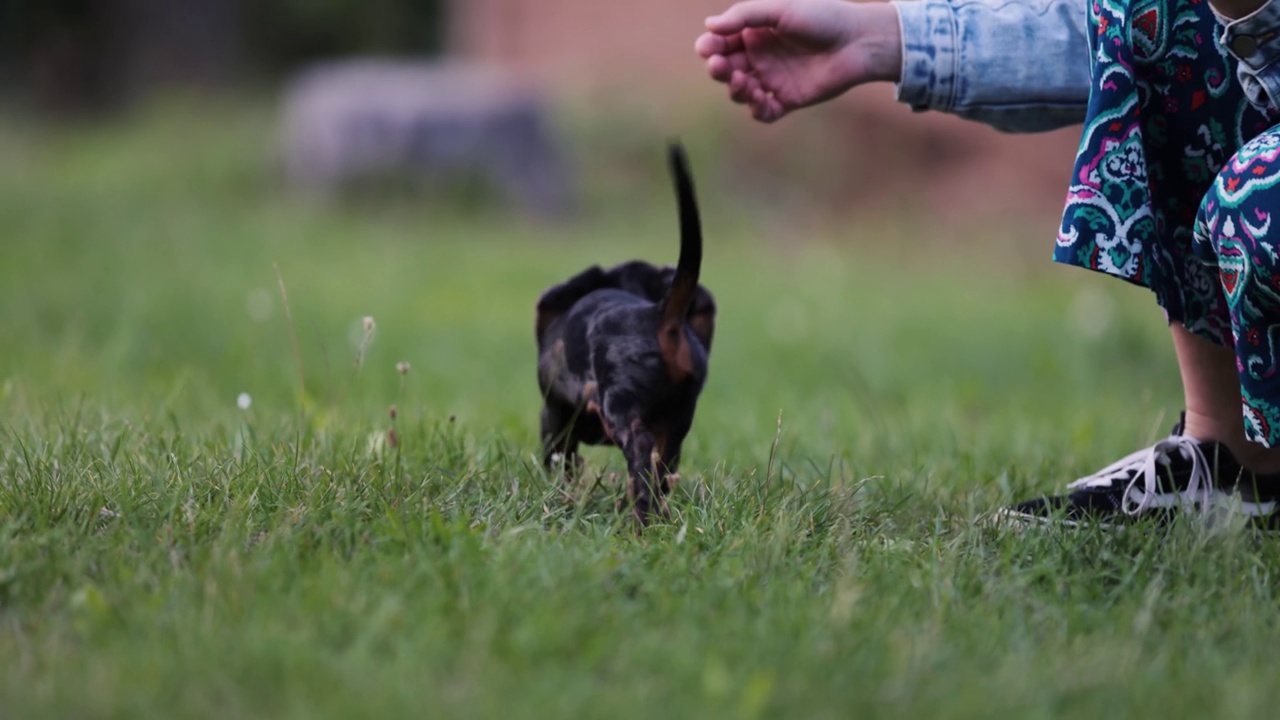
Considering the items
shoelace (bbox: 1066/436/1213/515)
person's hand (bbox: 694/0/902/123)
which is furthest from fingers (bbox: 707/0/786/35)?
shoelace (bbox: 1066/436/1213/515)

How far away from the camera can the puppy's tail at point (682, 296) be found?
210 cm

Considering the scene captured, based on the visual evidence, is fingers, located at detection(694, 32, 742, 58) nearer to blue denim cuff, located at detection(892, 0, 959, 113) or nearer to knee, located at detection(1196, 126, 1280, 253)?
blue denim cuff, located at detection(892, 0, 959, 113)

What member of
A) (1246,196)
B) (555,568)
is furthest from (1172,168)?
(555,568)

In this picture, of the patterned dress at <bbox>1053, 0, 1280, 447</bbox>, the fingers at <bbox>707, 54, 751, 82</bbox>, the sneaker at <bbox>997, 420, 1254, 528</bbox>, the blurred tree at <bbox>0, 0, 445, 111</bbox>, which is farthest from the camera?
the blurred tree at <bbox>0, 0, 445, 111</bbox>

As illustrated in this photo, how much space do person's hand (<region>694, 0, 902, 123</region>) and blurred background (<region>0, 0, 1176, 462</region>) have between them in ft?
3.10

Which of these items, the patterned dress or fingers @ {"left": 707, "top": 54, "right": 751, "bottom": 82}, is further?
fingers @ {"left": 707, "top": 54, "right": 751, "bottom": 82}

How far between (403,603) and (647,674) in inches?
15.2

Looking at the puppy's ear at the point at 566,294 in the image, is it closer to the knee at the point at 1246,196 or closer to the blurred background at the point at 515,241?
the blurred background at the point at 515,241

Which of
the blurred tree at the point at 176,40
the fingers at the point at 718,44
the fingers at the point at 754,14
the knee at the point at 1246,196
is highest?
the blurred tree at the point at 176,40

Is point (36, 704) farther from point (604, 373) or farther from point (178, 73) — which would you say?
point (178, 73)

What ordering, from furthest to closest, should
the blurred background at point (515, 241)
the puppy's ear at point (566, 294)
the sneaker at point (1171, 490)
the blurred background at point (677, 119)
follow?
the blurred background at point (677, 119), the blurred background at point (515, 241), the puppy's ear at point (566, 294), the sneaker at point (1171, 490)

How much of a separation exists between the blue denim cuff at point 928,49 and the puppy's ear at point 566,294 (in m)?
0.75

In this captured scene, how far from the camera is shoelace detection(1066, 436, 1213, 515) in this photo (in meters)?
2.42

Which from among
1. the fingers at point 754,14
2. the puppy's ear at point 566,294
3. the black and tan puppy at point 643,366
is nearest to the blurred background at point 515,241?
the puppy's ear at point 566,294
